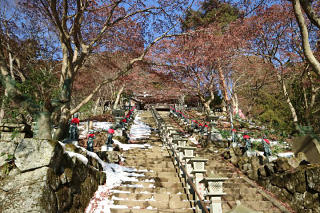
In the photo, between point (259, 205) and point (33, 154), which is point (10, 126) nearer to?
point (33, 154)

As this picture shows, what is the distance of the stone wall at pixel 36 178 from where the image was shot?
3158mm

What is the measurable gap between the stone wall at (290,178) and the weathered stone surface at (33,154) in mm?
7357

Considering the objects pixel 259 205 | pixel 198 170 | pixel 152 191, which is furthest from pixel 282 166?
pixel 152 191

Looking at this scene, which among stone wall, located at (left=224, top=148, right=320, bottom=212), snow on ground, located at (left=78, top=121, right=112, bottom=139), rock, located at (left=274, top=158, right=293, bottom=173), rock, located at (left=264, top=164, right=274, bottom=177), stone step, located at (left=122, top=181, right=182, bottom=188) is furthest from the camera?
snow on ground, located at (left=78, top=121, right=112, bottom=139)

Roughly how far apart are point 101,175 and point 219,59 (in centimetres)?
1351

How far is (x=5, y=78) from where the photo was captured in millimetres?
4496

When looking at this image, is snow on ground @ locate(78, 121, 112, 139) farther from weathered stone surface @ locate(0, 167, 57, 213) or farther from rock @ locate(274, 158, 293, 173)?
rock @ locate(274, 158, 293, 173)

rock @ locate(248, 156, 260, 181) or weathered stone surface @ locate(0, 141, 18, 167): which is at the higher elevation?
weathered stone surface @ locate(0, 141, 18, 167)

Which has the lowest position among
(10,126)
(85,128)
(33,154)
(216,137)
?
(216,137)

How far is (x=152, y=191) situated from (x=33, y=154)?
360 cm

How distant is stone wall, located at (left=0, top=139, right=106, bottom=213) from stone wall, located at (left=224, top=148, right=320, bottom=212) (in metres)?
6.63

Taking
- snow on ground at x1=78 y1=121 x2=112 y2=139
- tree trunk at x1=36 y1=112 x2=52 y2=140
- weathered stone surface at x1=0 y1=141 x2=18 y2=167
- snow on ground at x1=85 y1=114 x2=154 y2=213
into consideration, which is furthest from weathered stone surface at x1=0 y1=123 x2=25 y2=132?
snow on ground at x1=78 y1=121 x2=112 y2=139

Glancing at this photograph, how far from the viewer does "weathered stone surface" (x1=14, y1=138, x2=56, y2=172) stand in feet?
11.4

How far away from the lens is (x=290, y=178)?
6.43 m
